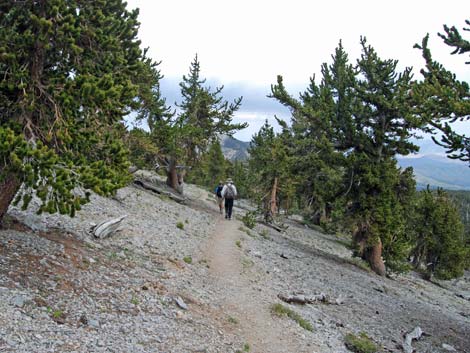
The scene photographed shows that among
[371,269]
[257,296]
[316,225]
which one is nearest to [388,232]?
[371,269]

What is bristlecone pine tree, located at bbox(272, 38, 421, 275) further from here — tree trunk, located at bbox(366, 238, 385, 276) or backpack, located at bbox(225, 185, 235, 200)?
backpack, located at bbox(225, 185, 235, 200)

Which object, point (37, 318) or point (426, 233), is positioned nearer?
point (37, 318)

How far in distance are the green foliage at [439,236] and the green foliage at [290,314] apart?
31.9m

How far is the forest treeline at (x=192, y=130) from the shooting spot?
7.74 meters

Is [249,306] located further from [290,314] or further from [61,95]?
[61,95]

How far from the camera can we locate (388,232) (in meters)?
22.9

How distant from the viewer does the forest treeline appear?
25.4 feet

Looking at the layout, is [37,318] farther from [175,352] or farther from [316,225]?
[316,225]

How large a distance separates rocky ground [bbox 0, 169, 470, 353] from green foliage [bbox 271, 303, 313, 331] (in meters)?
0.22

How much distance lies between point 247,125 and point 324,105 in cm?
1172

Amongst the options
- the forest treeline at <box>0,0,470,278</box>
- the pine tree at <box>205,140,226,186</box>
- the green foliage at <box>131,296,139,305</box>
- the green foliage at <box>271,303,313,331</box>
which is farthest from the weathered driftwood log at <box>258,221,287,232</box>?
the pine tree at <box>205,140,226,186</box>

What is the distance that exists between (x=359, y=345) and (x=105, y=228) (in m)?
8.90

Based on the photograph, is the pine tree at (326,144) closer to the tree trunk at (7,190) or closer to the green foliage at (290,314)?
the green foliage at (290,314)

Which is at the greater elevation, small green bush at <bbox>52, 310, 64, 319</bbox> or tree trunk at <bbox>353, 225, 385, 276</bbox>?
tree trunk at <bbox>353, 225, 385, 276</bbox>
